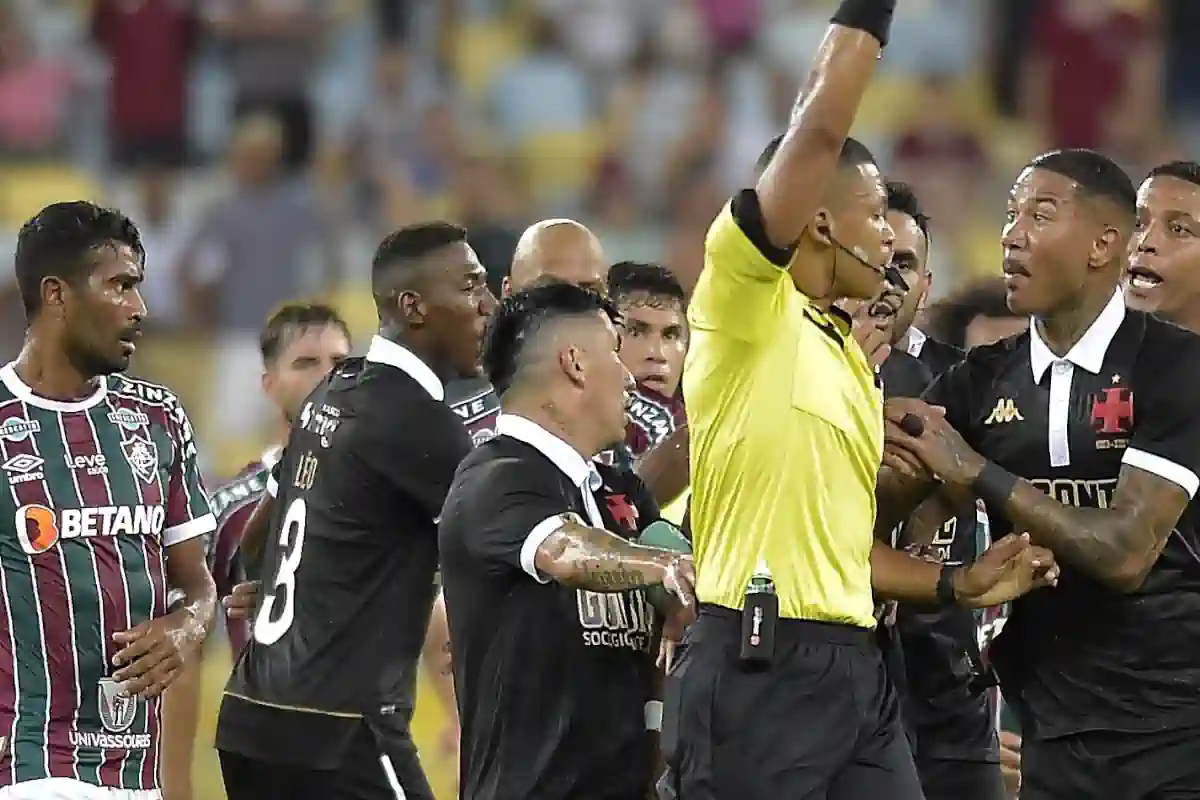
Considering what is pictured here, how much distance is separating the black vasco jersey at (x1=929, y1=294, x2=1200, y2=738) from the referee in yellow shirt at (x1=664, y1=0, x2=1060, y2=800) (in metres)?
0.75

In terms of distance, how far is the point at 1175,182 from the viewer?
579 centimetres

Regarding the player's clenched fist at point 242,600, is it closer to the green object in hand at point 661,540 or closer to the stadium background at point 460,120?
the green object in hand at point 661,540

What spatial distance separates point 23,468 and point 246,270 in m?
6.63

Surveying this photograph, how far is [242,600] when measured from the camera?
20.3 ft

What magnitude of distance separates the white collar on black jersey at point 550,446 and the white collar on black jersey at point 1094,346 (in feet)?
3.62

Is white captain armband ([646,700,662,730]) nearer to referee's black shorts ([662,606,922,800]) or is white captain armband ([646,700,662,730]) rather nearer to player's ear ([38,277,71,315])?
referee's black shorts ([662,606,922,800])

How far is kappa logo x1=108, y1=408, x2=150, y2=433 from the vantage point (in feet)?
16.8

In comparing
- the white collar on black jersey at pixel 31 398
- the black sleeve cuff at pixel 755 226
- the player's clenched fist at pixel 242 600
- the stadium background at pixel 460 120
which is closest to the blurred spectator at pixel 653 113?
the stadium background at pixel 460 120

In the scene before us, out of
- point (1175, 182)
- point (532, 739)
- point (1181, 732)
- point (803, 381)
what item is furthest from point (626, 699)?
point (1175, 182)

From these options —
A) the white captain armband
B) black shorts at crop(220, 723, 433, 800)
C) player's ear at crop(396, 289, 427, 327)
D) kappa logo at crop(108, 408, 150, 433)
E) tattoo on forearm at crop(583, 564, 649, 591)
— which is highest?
player's ear at crop(396, 289, 427, 327)

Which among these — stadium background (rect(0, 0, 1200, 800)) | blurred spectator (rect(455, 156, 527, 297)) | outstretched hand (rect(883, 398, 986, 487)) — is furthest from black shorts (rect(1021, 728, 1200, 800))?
blurred spectator (rect(455, 156, 527, 297))

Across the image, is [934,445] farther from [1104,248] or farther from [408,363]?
[408,363]

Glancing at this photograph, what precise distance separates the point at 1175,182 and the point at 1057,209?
1020mm

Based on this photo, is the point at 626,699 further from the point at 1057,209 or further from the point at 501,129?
the point at 501,129
